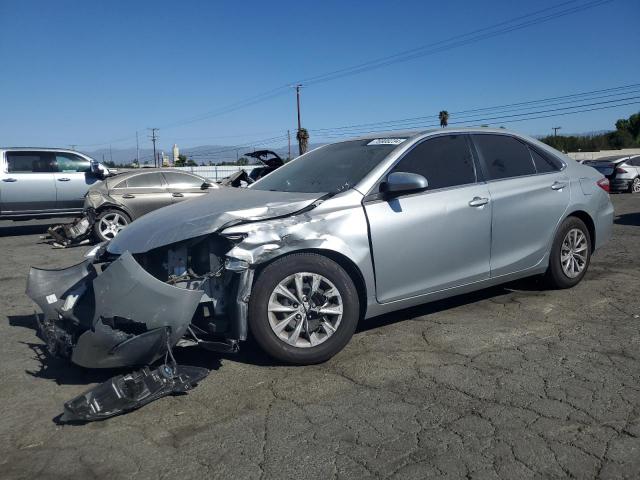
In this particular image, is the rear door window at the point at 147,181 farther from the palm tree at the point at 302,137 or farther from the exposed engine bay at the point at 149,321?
the palm tree at the point at 302,137

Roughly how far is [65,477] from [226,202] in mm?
2173

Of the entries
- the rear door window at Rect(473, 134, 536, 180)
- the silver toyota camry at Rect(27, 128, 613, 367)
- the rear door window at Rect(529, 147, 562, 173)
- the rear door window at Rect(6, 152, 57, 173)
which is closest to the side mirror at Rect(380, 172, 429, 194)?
the silver toyota camry at Rect(27, 128, 613, 367)

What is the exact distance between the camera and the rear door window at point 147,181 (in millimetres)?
11617

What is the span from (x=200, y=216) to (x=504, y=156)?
287cm

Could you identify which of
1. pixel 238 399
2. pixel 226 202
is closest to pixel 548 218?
pixel 226 202

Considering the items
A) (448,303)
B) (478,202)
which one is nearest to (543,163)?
(478,202)

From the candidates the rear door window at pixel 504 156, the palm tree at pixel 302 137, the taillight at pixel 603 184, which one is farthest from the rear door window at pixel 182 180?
the palm tree at pixel 302 137

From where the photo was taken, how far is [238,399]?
3.47 meters

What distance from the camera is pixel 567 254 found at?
5.56m

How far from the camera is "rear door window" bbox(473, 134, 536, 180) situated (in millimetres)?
5076

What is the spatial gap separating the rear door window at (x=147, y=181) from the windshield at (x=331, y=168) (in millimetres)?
6969

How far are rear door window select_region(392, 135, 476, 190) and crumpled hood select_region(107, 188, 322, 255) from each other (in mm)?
873

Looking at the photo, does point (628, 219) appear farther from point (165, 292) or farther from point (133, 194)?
point (165, 292)

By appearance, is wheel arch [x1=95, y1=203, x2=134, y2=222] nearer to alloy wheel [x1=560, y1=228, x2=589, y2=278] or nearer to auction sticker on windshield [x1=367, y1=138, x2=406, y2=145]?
auction sticker on windshield [x1=367, y1=138, x2=406, y2=145]
